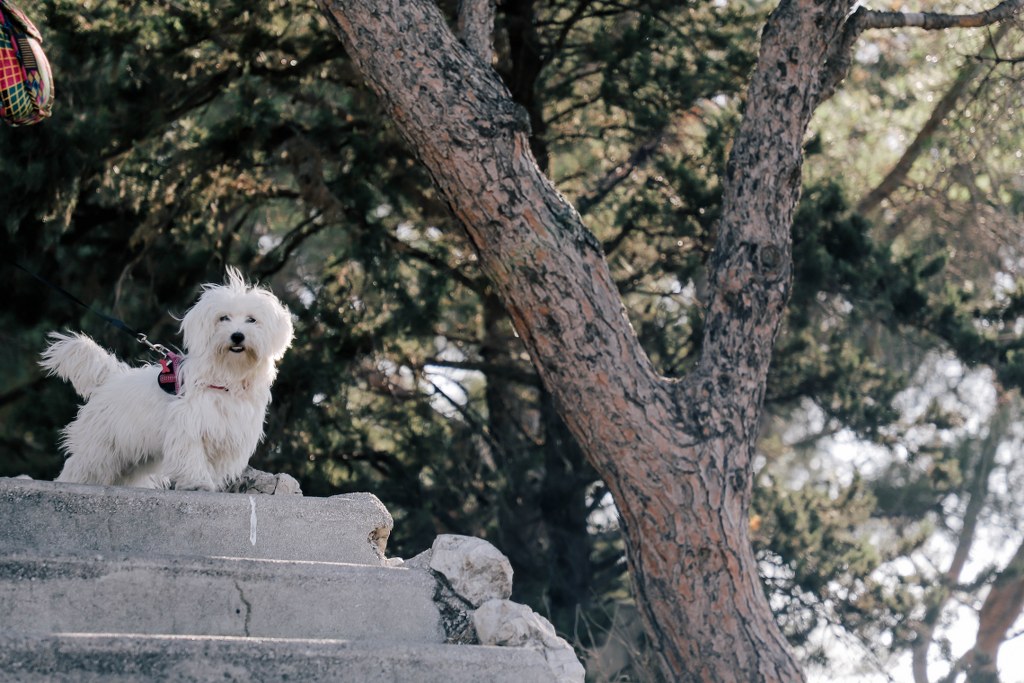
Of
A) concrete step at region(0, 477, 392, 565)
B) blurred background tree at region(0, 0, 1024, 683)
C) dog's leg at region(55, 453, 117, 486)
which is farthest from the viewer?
blurred background tree at region(0, 0, 1024, 683)

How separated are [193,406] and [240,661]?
5.68ft

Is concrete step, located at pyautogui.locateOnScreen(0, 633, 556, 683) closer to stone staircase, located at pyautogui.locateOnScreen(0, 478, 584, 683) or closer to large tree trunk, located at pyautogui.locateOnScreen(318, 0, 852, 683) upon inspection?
stone staircase, located at pyautogui.locateOnScreen(0, 478, 584, 683)

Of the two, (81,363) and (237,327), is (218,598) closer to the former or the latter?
(237,327)

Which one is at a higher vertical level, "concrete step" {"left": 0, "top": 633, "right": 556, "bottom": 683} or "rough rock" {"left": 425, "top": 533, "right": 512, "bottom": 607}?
"rough rock" {"left": 425, "top": 533, "right": 512, "bottom": 607}

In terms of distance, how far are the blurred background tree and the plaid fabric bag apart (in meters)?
3.17

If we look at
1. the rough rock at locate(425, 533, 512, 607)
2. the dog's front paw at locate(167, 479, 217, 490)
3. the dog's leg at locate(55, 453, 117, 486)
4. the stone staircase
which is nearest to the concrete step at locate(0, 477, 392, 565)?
the stone staircase

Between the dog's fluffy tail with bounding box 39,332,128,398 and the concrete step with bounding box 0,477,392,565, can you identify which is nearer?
the concrete step with bounding box 0,477,392,565

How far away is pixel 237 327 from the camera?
5184mm

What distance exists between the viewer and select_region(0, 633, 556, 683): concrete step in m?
3.43

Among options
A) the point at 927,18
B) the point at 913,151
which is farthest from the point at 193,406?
the point at 913,151

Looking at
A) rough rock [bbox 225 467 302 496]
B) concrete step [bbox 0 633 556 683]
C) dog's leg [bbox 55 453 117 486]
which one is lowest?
concrete step [bbox 0 633 556 683]

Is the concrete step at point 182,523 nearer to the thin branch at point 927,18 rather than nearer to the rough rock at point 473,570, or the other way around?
the rough rock at point 473,570

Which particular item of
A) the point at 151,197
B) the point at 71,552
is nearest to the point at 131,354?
the point at 151,197

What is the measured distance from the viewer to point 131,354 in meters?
9.08
